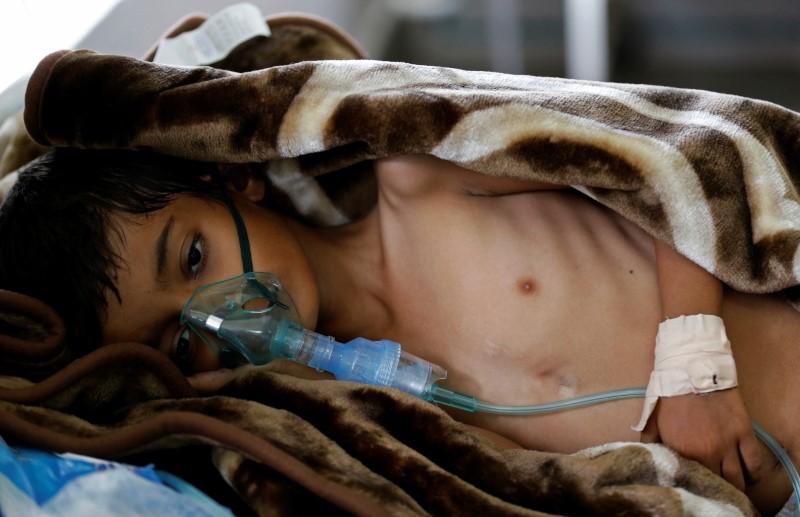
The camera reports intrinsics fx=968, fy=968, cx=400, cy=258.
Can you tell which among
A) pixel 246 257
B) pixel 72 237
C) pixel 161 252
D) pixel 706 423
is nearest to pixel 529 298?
pixel 706 423

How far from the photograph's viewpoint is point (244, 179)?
136 cm

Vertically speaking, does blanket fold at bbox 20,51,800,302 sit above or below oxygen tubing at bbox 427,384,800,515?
above

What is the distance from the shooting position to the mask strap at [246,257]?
1.23 metres

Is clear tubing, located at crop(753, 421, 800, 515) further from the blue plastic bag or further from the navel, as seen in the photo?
A: the blue plastic bag

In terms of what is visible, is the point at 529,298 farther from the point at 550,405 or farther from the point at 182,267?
the point at 182,267

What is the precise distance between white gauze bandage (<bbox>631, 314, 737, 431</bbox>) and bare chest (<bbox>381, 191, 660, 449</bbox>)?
0.21 feet

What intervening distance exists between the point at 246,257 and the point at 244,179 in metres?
0.15

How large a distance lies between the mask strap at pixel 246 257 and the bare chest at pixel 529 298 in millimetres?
201

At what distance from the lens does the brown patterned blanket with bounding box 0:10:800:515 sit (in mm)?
1044

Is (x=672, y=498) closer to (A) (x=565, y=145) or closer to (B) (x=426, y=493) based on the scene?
(B) (x=426, y=493)

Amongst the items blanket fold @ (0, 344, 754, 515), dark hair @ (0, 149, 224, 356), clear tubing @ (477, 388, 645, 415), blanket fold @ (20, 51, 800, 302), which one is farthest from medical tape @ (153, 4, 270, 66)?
clear tubing @ (477, 388, 645, 415)

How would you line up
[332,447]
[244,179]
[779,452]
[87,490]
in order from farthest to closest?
1. [244,179]
2. [779,452]
3. [332,447]
4. [87,490]

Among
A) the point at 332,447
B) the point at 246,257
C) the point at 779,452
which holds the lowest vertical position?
the point at 779,452

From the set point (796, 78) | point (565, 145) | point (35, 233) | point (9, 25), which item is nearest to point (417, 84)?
point (565, 145)
